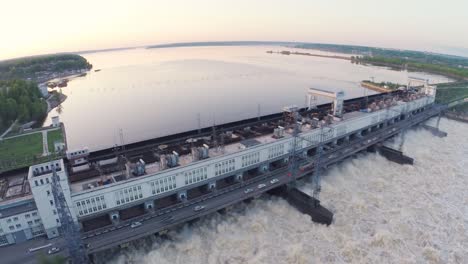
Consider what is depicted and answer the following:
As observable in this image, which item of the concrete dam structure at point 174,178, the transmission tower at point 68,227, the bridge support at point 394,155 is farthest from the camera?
the bridge support at point 394,155

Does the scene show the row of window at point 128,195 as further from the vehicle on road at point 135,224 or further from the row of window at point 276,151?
the row of window at point 276,151

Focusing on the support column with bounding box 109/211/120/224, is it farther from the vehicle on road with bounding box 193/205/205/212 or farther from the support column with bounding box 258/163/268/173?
the support column with bounding box 258/163/268/173

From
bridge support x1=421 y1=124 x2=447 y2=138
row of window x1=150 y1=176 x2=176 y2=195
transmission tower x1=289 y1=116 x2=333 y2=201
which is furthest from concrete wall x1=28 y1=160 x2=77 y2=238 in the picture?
bridge support x1=421 y1=124 x2=447 y2=138

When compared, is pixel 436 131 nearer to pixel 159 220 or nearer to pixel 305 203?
Answer: pixel 305 203

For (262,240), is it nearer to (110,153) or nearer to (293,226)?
(293,226)

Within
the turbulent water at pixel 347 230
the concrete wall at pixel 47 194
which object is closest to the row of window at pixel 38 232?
the concrete wall at pixel 47 194
